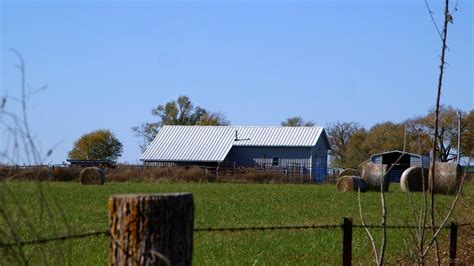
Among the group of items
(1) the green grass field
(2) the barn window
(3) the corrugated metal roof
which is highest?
(3) the corrugated metal roof

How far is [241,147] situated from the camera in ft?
234

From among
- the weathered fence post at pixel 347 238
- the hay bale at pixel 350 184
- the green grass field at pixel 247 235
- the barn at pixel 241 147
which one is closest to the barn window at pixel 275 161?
the barn at pixel 241 147

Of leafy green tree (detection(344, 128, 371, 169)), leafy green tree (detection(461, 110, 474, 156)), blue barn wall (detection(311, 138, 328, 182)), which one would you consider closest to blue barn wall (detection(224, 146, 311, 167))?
blue barn wall (detection(311, 138, 328, 182))

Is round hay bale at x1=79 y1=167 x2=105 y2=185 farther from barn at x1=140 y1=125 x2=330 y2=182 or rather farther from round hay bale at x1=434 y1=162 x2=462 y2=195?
barn at x1=140 y1=125 x2=330 y2=182

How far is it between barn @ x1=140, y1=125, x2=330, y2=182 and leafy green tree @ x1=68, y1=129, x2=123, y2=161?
3533cm

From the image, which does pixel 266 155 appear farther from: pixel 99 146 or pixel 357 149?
pixel 99 146

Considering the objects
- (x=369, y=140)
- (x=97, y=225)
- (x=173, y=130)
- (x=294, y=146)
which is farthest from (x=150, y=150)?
(x=97, y=225)

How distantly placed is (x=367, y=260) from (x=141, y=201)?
7.60 m

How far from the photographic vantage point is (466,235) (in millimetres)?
10203

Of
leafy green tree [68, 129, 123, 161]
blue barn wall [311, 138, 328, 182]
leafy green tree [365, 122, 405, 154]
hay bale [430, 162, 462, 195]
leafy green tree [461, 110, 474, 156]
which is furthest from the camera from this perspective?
leafy green tree [68, 129, 123, 161]

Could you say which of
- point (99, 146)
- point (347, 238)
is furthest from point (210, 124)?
point (347, 238)

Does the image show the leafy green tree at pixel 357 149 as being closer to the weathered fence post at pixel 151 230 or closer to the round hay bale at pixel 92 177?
the round hay bale at pixel 92 177

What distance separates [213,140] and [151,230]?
6775 cm

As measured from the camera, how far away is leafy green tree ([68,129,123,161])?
106m
